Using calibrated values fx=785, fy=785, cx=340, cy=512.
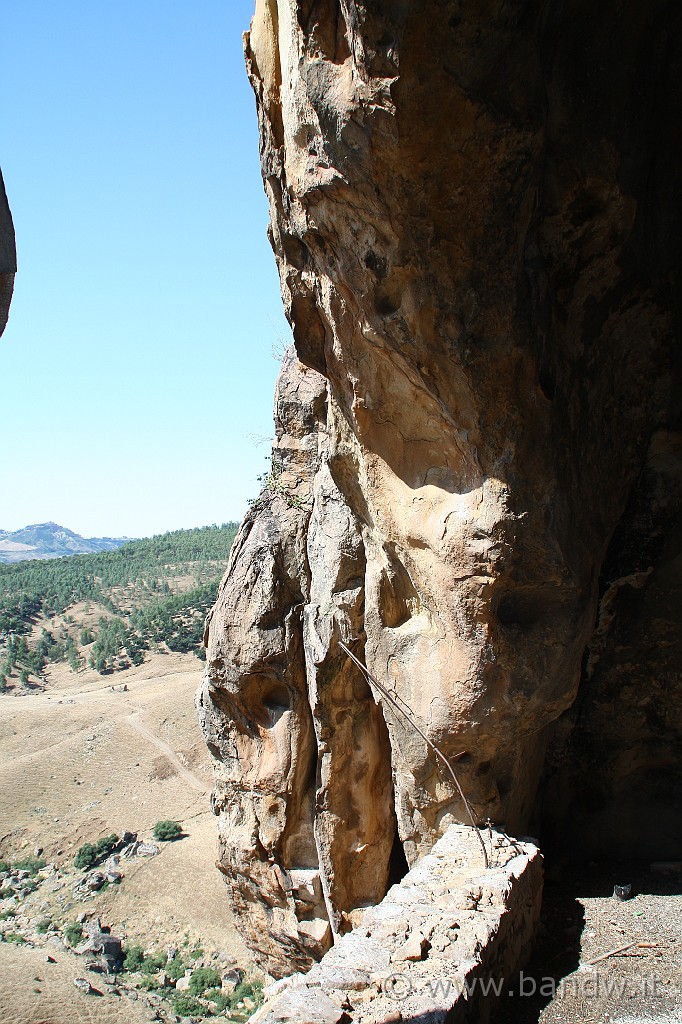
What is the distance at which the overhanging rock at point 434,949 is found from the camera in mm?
4129

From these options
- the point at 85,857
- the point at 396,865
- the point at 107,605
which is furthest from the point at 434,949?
the point at 107,605

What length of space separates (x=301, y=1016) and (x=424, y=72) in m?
5.25

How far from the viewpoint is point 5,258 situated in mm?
4090

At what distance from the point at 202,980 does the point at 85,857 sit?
5529mm

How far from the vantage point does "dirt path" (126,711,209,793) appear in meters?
19.9

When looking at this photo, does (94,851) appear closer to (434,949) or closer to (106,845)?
(106,845)

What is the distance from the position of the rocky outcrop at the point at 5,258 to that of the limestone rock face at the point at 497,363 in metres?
2.19

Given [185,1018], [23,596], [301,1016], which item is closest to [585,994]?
[301,1016]

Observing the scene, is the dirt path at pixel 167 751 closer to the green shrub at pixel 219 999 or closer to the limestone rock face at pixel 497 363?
the green shrub at pixel 219 999

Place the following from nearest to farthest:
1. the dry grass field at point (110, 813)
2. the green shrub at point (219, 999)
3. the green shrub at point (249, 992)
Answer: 1. the dry grass field at point (110, 813)
2. the green shrub at point (219, 999)
3. the green shrub at point (249, 992)

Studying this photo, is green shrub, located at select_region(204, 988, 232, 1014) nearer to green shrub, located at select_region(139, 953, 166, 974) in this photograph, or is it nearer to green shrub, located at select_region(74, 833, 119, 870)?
green shrub, located at select_region(139, 953, 166, 974)

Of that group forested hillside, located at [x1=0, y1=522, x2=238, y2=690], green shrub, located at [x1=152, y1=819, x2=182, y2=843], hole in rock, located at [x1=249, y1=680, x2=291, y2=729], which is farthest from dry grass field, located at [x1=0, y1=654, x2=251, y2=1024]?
forested hillside, located at [x1=0, y1=522, x2=238, y2=690]

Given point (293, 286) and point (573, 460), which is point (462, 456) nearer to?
point (573, 460)

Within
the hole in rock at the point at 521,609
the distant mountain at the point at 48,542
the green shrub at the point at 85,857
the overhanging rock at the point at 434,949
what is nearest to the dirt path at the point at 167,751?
the green shrub at the point at 85,857
